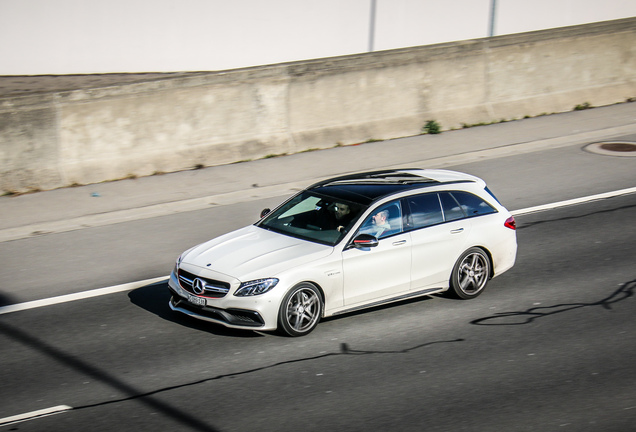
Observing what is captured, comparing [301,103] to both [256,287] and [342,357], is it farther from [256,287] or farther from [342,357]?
[342,357]

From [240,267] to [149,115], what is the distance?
7.82m

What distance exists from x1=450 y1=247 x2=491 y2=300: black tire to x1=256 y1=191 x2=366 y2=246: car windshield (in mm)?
1476

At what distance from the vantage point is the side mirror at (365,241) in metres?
9.38

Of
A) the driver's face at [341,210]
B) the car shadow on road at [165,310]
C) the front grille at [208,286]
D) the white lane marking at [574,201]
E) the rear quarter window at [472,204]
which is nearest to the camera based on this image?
the front grille at [208,286]

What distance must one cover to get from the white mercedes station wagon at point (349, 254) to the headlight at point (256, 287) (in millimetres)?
10

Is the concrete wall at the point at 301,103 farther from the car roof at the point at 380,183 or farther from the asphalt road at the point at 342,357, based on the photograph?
the car roof at the point at 380,183

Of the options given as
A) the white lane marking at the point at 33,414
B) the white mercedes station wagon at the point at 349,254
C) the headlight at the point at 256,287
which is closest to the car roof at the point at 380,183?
the white mercedes station wagon at the point at 349,254

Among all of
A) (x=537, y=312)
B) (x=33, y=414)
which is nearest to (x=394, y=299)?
(x=537, y=312)

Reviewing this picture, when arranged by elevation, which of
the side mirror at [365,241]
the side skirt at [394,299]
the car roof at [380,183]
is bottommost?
the side skirt at [394,299]

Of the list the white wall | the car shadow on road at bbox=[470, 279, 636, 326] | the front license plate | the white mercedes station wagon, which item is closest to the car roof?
the white mercedes station wagon

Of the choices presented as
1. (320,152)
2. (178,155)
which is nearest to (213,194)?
(178,155)

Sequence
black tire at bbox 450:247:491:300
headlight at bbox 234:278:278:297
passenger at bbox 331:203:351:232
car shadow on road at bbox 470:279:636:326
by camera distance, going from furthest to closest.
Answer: black tire at bbox 450:247:491:300, passenger at bbox 331:203:351:232, car shadow on road at bbox 470:279:636:326, headlight at bbox 234:278:278:297

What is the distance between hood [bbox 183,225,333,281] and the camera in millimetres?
8945

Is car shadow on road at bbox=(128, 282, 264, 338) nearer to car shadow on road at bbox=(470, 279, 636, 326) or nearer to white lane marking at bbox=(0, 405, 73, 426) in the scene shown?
white lane marking at bbox=(0, 405, 73, 426)
